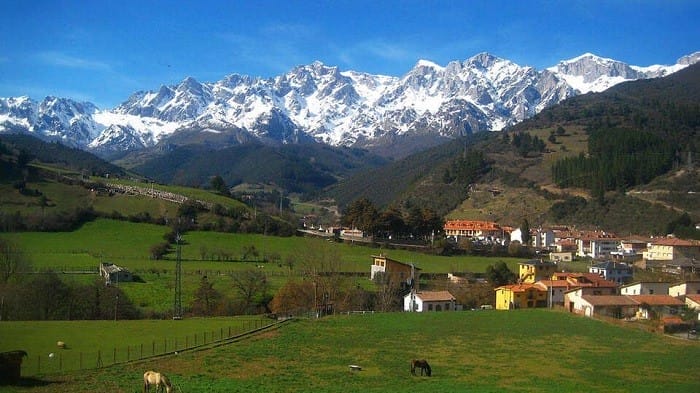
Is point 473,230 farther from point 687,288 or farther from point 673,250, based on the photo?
point 687,288

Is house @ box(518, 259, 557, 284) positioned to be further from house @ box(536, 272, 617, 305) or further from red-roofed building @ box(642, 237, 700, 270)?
red-roofed building @ box(642, 237, 700, 270)

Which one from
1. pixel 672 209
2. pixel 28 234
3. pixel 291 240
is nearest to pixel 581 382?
pixel 291 240

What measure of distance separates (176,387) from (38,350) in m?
10.1

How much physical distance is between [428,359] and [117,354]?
1395 cm

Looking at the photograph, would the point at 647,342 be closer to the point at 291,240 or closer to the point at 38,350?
the point at 38,350

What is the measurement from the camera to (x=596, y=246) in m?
90.4

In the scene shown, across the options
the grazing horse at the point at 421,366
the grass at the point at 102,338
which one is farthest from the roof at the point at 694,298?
the grass at the point at 102,338

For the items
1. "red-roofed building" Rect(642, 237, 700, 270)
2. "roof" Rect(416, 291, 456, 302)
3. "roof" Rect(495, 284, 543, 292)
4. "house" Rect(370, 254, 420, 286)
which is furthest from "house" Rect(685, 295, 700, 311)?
"red-roofed building" Rect(642, 237, 700, 270)

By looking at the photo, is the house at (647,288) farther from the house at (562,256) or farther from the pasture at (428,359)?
the house at (562,256)

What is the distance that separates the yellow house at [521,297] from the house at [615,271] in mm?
13609

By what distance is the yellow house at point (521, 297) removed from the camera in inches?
2258

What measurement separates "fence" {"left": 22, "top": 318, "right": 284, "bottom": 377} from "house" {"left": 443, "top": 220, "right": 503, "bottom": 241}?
232ft

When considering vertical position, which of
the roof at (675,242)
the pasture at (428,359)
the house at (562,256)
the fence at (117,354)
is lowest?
the pasture at (428,359)

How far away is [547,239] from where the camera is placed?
96.4 metres
